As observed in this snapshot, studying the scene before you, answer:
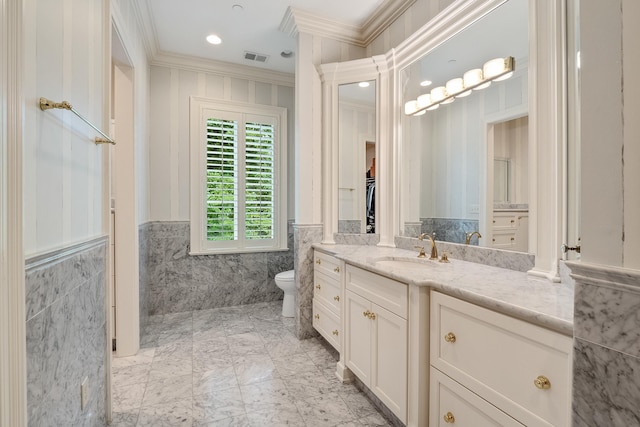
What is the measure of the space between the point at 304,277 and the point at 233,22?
2.39 metres

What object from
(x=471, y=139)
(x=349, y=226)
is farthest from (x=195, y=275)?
(x=471, y=139)

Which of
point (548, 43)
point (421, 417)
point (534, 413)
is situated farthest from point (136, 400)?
point (548, 43)

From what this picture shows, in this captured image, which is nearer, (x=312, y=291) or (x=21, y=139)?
(x=21, y=139)

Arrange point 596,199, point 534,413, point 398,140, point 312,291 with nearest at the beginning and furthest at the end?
point 596,199 → point 534,413 → point 398,140 → point 312,291

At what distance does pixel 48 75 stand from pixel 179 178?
2.49m

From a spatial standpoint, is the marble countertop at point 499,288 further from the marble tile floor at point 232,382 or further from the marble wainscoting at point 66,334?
the marble wainscoting at point 66,334

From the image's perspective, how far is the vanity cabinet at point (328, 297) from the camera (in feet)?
7.36

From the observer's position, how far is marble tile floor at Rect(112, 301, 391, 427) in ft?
5.63

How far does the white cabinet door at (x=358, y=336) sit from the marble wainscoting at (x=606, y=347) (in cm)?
110

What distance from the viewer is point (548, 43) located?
1432mm

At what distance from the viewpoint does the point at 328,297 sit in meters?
2.41

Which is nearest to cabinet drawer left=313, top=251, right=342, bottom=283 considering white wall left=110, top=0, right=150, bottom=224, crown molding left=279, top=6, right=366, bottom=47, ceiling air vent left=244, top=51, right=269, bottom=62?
white wall left=110, top=0, right=150, bottom=224

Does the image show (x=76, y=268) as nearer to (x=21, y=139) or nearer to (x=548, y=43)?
(x=21, y=139)

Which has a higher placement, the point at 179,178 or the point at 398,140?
the point at 398,140
